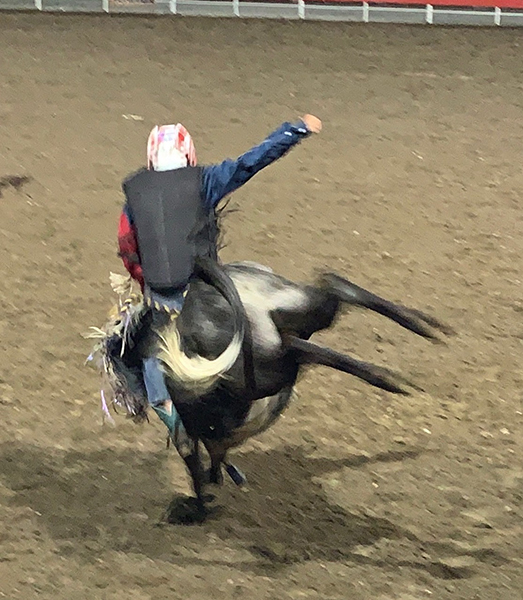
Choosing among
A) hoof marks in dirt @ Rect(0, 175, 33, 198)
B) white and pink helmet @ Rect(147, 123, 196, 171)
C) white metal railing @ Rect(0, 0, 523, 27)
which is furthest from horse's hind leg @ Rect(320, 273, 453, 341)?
white metal railing @ Rect(0, 0, 523, 27)

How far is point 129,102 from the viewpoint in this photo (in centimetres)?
410

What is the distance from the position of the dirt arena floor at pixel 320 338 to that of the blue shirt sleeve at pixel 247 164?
0.64 m

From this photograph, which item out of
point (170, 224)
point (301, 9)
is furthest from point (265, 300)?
point (301, 9)

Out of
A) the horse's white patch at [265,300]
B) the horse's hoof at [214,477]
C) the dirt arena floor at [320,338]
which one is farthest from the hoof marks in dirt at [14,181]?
the horse's white patch at [265,300]

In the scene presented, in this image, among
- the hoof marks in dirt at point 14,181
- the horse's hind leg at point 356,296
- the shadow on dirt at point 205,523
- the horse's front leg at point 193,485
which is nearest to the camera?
the horse's hind leg at point 356,296

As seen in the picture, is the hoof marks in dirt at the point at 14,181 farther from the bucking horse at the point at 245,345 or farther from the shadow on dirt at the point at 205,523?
the bucking horse at the point at 245,345

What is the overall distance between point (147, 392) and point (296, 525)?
1.31 ft

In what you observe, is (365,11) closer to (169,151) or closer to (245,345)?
(169,151)

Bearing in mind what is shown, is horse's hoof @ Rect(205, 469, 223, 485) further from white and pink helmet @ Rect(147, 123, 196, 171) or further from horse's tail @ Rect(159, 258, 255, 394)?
white and pink helmet @ Rect(147, 123, 196, 171)

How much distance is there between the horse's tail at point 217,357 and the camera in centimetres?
132

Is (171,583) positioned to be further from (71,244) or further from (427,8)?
(427,8)

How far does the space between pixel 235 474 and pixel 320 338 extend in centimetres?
60

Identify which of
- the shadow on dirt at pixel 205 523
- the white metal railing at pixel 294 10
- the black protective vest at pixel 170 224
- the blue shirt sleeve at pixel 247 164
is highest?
the white metal railing at pixel 294 10

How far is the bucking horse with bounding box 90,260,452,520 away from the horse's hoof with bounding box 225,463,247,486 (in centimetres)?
23
